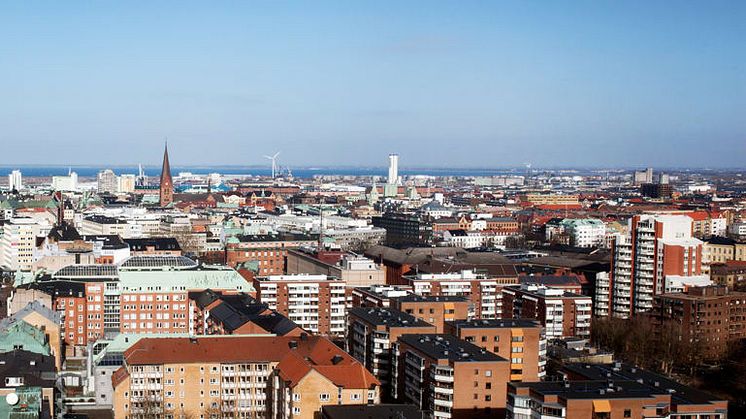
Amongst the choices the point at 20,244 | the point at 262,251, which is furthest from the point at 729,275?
the point at 20,244

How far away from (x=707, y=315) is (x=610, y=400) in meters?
19.6

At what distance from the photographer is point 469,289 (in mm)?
43906

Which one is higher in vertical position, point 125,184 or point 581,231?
point 125,184

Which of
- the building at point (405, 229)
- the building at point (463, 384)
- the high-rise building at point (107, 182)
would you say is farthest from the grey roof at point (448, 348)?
the high-rise building at point (107, 182)

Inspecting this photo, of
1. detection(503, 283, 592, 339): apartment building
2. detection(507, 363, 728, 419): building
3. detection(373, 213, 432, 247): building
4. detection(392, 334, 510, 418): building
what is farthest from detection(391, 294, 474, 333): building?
detection(373, 213, 432, 247): building

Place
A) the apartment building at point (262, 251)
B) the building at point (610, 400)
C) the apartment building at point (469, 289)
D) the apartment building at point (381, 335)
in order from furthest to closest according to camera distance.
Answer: the apartment building at point (262, 251), the apartment building at point (469, 289), the apartment building at point (381, 335), the building at point (610, 400)

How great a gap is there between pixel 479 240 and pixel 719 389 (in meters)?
46.7

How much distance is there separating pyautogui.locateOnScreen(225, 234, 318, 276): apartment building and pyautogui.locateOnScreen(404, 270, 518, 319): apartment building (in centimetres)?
1800

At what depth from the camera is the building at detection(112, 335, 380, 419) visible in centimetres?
2784

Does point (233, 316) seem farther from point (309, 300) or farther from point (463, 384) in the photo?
point (463, 384)

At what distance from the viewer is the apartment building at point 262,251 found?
6112 centimetres

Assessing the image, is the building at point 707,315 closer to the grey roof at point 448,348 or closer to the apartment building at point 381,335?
the apartment building at point 381,335

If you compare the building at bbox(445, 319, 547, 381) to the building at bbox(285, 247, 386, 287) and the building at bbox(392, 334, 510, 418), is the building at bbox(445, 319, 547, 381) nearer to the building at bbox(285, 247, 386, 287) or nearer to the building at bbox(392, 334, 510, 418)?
the building at bbox(392, 334, 510, 418)

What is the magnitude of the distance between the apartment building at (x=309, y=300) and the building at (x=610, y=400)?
19333 mm
